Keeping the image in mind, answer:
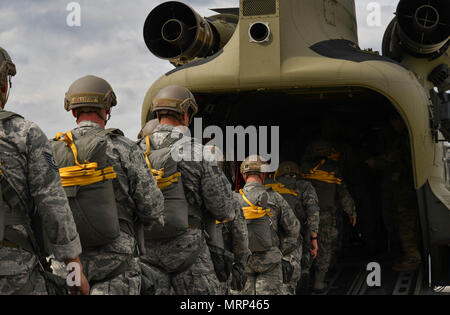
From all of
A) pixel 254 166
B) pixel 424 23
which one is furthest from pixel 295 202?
pixel 424 23

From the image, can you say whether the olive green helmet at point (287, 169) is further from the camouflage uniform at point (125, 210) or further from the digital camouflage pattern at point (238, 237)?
the camouflage uniform at point (125, 210)

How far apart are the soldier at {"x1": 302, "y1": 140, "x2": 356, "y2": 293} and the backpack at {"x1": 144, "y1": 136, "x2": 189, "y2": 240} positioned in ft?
13.7

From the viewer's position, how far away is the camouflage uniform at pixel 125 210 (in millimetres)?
3057

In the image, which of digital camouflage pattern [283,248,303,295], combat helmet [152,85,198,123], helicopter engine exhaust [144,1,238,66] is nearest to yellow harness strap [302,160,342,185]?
digital camouflage pattern [283,248,303,295]

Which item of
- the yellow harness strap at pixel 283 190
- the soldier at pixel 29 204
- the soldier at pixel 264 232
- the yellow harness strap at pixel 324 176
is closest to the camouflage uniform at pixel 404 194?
the yellow harness strap at pixel 324 176

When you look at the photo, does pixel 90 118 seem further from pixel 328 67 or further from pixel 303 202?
pixel 303 202

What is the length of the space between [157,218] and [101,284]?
0.44 meters

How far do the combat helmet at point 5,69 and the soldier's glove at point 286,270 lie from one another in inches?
151

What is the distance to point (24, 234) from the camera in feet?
8.19

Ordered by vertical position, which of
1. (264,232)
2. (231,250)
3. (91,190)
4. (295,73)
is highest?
(295,73)

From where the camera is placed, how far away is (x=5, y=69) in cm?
261

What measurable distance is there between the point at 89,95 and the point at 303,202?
434cm

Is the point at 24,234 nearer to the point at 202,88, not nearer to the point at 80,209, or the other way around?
the point at 80,209

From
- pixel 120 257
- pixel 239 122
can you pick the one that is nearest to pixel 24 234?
pixel 120 257
